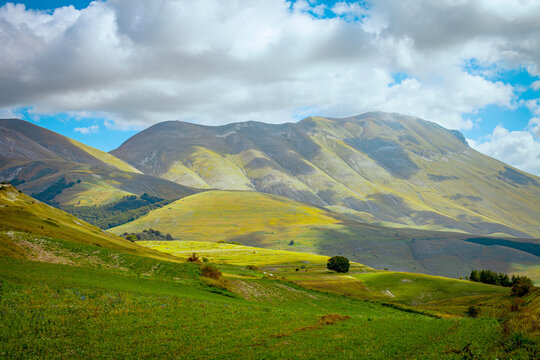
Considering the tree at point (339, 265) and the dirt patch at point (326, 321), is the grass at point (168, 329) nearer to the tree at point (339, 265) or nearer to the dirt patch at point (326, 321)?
the dirt patch at point (326, 321)

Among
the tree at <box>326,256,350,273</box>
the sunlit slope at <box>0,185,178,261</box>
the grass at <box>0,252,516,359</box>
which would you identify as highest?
the sunlit slope at <box>0,185,178,261</box>

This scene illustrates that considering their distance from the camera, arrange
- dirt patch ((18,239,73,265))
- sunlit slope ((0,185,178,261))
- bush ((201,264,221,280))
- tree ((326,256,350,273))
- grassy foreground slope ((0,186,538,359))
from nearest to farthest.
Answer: grassy foreground slope ((0,186,538,359)) < dirt patch ((18,239,73,265)) < sunlit slope ((0,185,178,261)) < bush ((201,264,221,280)) < tree ((326,256,350,273))

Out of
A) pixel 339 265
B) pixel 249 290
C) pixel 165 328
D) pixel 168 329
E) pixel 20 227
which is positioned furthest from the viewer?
pixel 339 265

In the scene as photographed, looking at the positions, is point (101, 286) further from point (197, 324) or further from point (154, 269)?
point (154, 269)

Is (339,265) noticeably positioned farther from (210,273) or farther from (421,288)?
(210,273)

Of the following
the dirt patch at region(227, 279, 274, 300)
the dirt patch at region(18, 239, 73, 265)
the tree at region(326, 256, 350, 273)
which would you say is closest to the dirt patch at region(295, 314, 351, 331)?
the dirt patch at region(227, 279, 274, 300)

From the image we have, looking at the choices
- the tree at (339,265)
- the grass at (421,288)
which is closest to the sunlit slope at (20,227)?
the grass at (421,288)

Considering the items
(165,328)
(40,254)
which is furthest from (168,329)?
(40,254)

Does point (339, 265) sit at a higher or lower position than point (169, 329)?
lower

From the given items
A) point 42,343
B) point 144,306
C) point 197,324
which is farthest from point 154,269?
point 42,343

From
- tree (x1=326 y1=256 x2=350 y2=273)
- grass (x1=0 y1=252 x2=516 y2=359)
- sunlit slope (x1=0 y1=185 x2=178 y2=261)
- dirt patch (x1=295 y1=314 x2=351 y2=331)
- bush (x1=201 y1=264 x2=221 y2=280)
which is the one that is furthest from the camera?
tree (x1=326 y1=256 x2=350 y2=273)

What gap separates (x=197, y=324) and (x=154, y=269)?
1093 inches

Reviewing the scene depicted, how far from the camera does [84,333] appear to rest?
23.0m

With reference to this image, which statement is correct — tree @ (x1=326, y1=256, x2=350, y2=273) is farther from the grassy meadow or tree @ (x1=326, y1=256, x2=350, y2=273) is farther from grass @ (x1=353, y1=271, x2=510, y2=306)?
the grassy meadow
